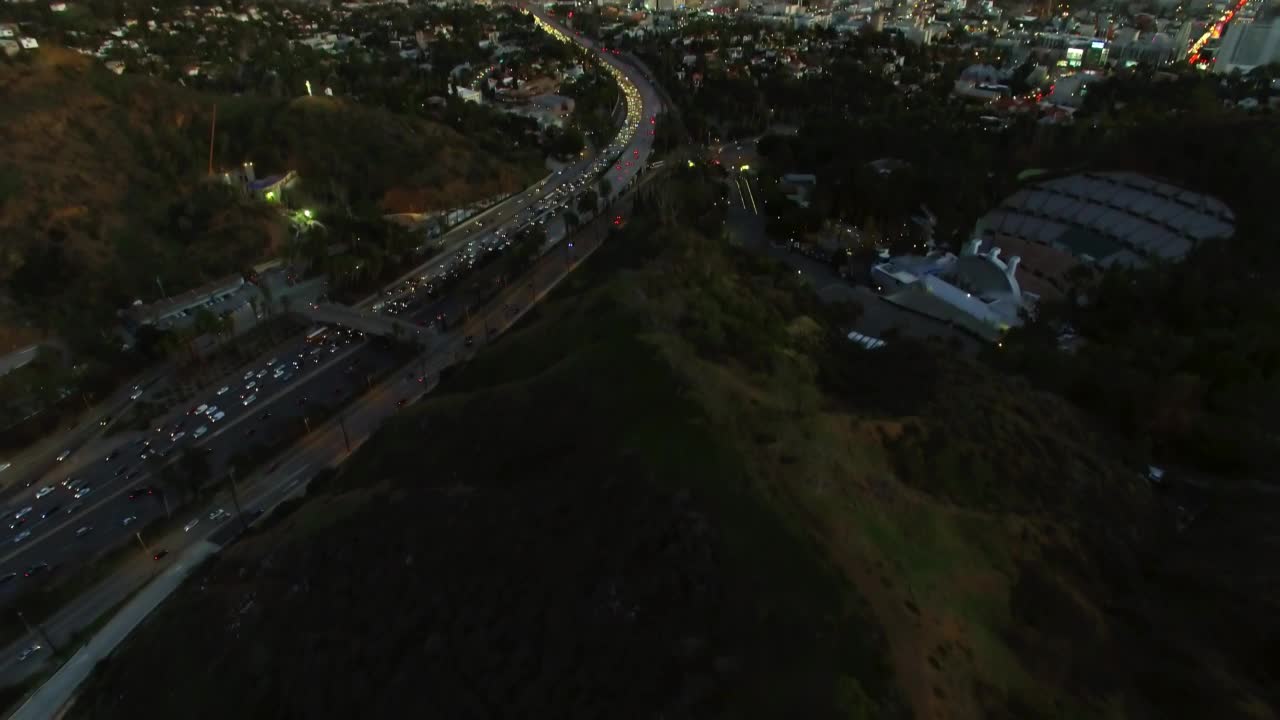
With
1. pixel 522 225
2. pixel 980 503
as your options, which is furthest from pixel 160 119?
pixel 980 503

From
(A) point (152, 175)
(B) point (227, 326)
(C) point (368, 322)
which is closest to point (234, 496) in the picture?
(B) point (227, 326)

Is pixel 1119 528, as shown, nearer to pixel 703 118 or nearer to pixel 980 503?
pixel 980 503

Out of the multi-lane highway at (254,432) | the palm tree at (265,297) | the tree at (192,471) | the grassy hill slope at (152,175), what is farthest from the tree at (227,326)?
the tree at (192,471)

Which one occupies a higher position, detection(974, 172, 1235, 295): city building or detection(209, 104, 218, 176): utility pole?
detection(209, 104, 218, 176): utility pole

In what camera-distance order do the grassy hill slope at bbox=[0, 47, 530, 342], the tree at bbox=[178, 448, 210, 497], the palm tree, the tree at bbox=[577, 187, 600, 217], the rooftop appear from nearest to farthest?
the tree at bbox=[178, 448, 210, 497]
the palm tree
the grassy hill slope at bbox=[0, 47, 530, 342]
the rooftop
the tree at bbox=[577, 187, 600, 217]

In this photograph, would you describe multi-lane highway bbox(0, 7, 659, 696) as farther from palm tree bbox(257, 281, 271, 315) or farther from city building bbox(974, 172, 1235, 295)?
city building bbox(974, 172, 1235, 295)

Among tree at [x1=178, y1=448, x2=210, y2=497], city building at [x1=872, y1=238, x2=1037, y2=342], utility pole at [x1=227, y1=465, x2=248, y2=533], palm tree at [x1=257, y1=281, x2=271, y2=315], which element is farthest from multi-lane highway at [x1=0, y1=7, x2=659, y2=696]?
city building at [x1=872, y1=238, x2=1037, y2=342]
